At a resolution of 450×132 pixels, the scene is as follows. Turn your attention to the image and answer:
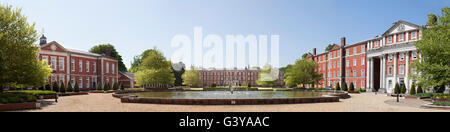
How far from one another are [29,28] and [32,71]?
3675 mm

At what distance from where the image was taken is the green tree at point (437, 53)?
22094mm

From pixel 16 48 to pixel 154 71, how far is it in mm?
27949

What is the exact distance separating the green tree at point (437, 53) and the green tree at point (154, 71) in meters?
39.9


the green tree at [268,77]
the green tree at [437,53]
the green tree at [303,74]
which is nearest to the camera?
the green tree at [437,53]

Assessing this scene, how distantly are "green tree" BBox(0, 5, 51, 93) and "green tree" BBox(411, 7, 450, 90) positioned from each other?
35.9 meters

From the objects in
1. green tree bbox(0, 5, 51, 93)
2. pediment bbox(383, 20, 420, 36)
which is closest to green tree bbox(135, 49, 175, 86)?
green tree bbox(0, 5, 51, 93)

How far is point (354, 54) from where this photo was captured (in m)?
53.8

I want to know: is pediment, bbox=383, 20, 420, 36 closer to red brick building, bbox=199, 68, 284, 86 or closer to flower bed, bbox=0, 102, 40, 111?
flower bed, bbox=0, 102, 40, 111

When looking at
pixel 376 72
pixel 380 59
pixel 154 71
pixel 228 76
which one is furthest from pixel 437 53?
pixel 228 76

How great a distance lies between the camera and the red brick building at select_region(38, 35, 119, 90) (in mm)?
42438

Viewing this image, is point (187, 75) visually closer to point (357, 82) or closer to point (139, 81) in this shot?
point (139, 81)

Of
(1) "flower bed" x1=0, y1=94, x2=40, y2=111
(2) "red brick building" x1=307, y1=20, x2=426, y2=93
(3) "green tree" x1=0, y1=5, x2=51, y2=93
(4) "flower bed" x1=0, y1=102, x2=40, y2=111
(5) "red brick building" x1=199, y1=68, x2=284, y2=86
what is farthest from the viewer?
(5) "red brick building" x1=199, y1=68, x2=284, y2=86

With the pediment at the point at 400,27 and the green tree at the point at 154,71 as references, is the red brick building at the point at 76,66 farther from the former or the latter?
the pediment at the point at 400,27

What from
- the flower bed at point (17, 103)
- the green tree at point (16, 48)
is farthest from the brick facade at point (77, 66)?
the flower bed at point (17, 103)
